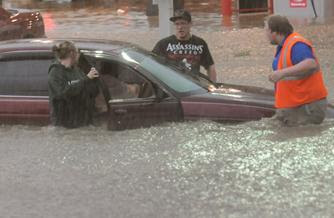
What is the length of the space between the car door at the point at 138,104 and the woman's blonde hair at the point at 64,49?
0.43 m

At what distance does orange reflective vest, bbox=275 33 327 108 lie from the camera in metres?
6.18

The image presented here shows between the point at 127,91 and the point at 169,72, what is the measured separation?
0.52m

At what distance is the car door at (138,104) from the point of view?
6.42 m

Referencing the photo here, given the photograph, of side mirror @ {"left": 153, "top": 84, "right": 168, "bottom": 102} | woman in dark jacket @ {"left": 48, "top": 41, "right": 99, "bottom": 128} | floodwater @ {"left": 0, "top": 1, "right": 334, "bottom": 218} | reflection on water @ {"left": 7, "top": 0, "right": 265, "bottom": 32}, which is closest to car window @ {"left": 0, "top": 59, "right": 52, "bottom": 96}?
woman in dark jacket @ {"left": 48, "top": 41, "right": 99, "bottom": 128}

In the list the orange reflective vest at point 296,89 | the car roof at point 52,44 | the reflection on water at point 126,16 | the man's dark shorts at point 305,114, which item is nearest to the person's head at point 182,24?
the car roof at point 52,44

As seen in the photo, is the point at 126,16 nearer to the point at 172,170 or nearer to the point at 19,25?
the point at 19,25

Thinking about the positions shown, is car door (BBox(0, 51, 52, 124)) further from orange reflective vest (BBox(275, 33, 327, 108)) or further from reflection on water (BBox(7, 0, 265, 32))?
reflection on water (BBox(7, 0, 265, 32))

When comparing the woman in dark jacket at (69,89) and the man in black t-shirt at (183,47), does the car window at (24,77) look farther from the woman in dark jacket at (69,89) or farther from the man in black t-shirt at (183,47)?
the man in black t-shirt at (183,47)

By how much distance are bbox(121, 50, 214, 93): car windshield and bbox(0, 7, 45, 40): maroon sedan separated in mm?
8057

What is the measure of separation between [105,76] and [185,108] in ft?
2.82

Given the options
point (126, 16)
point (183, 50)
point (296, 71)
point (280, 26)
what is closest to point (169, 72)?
point (183, 50)

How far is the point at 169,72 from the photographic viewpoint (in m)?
6.81

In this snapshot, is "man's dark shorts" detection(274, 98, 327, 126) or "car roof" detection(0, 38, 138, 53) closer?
"man's dark shorts" detection(274, 98, 327, 126)

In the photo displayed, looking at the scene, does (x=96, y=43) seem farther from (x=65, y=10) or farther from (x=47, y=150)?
(x=65, y=10)
